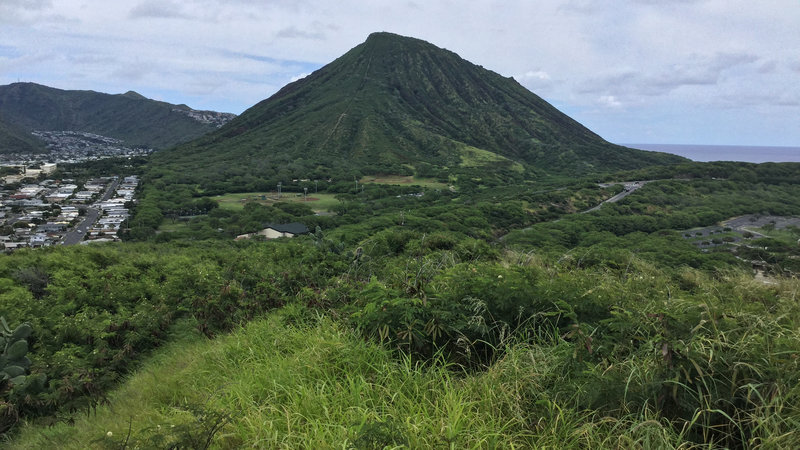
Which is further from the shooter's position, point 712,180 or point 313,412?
point 712,180

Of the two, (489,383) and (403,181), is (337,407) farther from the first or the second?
(403,181)

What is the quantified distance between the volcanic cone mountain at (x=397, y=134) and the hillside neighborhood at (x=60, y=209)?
69.3 feet

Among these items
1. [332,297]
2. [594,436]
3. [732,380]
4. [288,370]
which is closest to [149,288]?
[332,297]

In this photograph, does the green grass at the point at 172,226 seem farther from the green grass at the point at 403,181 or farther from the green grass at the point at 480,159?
the green grass at the point at 480,159

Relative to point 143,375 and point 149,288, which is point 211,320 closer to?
point 143,375

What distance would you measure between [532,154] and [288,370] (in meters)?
169

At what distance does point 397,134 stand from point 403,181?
4165 cm

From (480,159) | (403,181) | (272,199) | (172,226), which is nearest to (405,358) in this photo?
A: (172,226)

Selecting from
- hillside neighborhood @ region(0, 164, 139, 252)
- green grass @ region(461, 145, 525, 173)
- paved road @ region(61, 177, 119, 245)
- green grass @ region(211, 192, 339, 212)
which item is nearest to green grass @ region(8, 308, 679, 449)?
hillside neighborhood @ region(0, 164, 139, 252)

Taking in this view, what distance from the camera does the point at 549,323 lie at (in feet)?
12.7

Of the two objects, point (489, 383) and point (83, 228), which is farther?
point (83, 228)

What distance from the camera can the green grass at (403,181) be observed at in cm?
11088

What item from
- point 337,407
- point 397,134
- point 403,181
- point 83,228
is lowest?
point 83,228

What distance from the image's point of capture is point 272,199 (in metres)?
95.1
